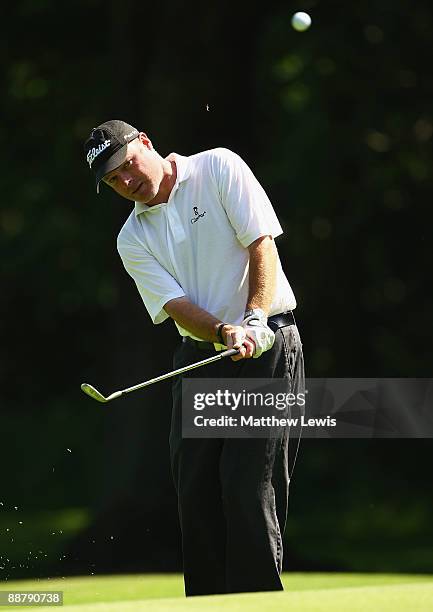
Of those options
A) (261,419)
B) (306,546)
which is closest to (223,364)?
(261,419)

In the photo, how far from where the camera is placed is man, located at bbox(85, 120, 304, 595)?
5207mm

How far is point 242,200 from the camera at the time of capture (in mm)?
5336

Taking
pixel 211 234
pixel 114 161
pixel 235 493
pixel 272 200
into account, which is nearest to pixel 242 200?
pixel 211 234

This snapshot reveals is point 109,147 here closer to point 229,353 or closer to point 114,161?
point 114,161

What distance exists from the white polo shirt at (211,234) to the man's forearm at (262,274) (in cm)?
4

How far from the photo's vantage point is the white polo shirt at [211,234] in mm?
5355

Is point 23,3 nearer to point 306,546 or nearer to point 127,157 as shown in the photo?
point 306,546

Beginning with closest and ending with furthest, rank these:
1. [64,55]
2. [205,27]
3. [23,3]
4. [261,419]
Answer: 1. [261,419]
2. [205,27]
3. [23,3]
4. [64,55]

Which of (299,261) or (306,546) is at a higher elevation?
(299,261)

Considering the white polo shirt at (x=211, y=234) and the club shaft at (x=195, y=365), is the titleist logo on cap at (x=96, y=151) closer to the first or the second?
the white polo shirt at (x=211, y=234)

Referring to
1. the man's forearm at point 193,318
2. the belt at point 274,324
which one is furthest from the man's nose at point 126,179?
the belt at point 274,324

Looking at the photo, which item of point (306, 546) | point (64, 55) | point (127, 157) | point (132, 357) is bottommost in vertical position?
point (306, 546)

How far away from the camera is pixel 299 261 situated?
1461 centimetres

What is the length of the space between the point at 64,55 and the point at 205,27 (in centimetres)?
291
